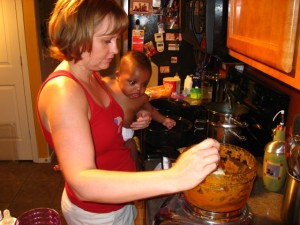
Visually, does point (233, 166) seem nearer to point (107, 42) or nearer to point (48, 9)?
point (107, 42)

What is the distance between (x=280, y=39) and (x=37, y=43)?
2525 millimetres

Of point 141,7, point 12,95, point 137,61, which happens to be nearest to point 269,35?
point 137,61

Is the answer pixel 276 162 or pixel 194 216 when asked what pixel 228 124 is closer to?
pixel 276 162

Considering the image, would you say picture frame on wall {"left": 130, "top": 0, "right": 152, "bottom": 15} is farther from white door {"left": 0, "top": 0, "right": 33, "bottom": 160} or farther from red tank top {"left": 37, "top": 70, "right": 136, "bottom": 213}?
red tank top {"left": 37, "top": 70, "right": 136, "bottom": 213}

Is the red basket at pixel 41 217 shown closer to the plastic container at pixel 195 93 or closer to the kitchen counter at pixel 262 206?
the kitchen counter at pixel 262 206

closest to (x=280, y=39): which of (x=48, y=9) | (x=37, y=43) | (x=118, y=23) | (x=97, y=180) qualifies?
(x=118, y=23)

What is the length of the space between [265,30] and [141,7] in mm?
1992

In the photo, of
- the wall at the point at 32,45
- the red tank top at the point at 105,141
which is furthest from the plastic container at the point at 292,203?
the wall at the point at 32,45

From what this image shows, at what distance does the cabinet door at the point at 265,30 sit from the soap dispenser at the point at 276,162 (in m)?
0.31

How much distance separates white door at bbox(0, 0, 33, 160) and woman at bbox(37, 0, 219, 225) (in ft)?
6.63

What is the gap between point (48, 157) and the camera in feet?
10.4

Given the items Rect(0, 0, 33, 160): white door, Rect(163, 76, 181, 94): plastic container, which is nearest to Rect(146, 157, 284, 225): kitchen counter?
Rect(163, 76, 181, 94): plastic container

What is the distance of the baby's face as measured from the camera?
5.65ft

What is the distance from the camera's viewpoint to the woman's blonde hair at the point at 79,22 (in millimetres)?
803
